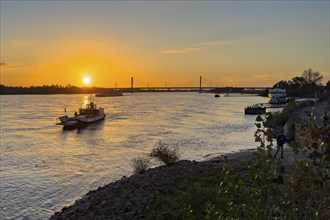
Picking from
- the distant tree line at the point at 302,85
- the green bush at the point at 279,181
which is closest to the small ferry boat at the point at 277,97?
the distant tree line at the point at 302,85

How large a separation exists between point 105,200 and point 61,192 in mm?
6590

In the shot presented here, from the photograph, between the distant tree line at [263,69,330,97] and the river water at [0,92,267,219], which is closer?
the river water at [0,92,267,219]

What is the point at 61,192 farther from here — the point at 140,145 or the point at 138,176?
the point at 140,145

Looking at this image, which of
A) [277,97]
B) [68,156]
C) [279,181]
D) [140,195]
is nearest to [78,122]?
[68,156]

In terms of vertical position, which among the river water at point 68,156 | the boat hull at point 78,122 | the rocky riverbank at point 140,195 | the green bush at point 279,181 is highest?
the green bush at point 279,181

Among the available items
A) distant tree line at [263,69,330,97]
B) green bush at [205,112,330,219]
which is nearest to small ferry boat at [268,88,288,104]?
distant tree line at [263,69,330,97]

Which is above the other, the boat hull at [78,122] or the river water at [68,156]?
the boat hull at [78,122]

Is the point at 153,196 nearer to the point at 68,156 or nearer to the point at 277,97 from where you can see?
the point at 68,156

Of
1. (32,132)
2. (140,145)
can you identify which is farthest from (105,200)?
(32,132)

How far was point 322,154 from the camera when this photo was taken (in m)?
A: 3.01

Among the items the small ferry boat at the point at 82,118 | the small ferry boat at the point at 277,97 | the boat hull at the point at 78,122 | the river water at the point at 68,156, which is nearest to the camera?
the river water at the point at 68,156

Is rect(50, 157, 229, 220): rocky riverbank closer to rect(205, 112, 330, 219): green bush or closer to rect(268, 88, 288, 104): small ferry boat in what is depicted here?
rect(205, 112, 330, 219): green bush

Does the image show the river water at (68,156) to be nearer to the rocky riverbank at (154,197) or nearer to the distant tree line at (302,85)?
the rocky riverbank at (154,197)

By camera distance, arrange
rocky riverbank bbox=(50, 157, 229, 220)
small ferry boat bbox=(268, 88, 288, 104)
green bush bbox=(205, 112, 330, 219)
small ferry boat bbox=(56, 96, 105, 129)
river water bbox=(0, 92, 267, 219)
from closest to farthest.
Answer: green bush bbox=(205, 112, 330, 219) < rocky riverbank bbox=(50, 157, 229, 220) < river water bbox=(0, 92, 267, 219) < small ferry boat bbox=(56, 96, 105, 129) < small ferry boat bbox=(268, 88, 288, 104)
